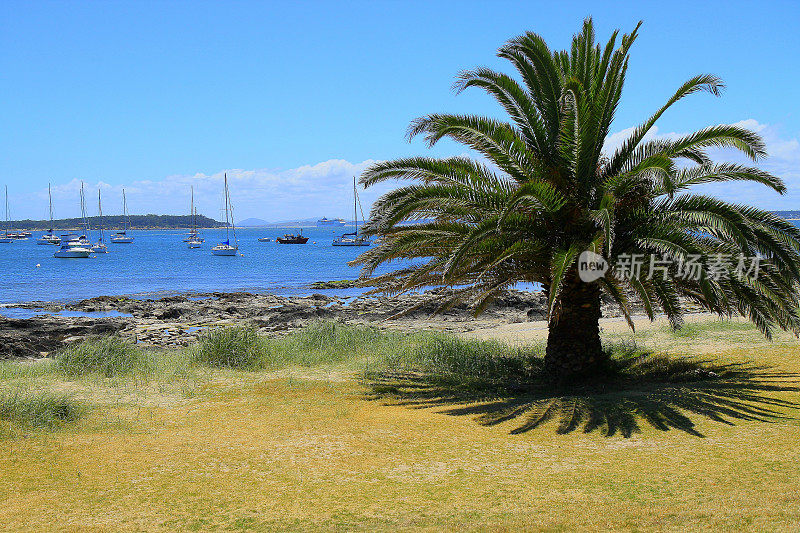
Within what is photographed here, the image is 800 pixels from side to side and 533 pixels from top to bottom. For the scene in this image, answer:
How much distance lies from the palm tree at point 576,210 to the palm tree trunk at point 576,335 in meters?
0.02

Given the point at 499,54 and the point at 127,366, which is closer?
the point at 499,54

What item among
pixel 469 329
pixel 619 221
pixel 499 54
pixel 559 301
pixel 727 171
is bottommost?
pixel 469 329

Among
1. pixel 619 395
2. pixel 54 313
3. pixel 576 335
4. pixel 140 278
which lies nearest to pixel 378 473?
pixel 619 395

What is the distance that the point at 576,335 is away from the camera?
10.8 m

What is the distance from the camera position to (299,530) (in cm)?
534

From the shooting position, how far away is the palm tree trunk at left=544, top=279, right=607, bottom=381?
417 inches

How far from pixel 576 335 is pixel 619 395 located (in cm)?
142

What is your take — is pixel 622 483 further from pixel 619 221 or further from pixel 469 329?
pixel 469 329

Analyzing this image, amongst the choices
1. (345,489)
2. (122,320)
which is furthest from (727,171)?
(122,320)

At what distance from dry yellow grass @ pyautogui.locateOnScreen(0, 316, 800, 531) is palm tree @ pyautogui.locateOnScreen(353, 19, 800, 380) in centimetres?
207

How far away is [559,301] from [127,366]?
7604mm

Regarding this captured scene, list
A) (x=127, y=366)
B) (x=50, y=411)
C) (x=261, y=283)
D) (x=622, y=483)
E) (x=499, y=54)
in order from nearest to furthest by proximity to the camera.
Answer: (x=622, y=483), (x=50, y=411), (x=499, y=54), (x=127, y=366), (x=261, y=283)

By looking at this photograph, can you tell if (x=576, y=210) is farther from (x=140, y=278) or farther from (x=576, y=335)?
(x=140, y=278)

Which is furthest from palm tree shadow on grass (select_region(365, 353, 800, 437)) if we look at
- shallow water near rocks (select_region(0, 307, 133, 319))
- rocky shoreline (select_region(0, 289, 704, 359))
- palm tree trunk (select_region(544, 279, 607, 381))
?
shallow water near rocks (select_region(0, 307, 133, 319))
